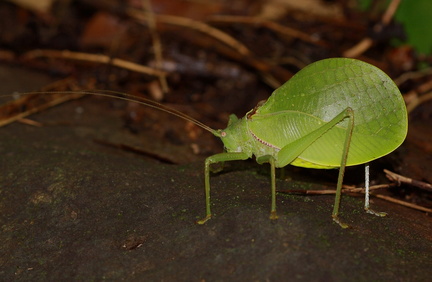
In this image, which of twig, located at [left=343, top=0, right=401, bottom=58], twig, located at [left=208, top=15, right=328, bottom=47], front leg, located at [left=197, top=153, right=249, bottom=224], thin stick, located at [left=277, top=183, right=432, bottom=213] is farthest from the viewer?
twig, located at [left=208, top=15, right=328, bottom=47]

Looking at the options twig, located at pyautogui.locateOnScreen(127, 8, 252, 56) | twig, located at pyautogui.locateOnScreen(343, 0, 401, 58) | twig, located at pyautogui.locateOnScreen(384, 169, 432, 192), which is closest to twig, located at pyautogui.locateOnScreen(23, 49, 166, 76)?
twig, located at pyautogui.locateOnScreen(127, 8, 252, 56)

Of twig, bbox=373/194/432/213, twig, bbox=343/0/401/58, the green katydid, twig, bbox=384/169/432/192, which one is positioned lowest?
twig, bbox=373/194/432/213

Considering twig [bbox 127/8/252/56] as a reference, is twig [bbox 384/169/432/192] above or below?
below

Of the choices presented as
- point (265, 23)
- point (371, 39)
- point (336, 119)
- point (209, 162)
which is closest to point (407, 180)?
point (336, 119)

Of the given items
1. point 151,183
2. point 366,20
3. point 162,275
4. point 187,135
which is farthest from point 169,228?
point 366,20

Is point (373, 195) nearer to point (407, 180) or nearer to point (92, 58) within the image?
point (407, 180)

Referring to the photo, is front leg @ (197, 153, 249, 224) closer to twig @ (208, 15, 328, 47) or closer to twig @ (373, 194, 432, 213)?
twig @ (373, 194, 432, 213)
